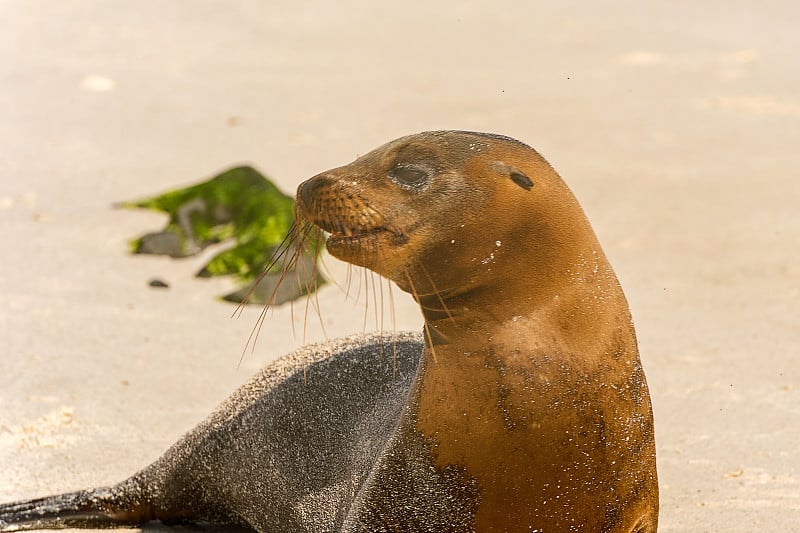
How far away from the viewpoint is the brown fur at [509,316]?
128 inches

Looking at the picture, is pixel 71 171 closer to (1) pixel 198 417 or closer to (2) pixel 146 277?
(2) pixel 146 277

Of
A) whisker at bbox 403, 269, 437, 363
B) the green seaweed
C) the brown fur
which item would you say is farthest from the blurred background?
the brown fur

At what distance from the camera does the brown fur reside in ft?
10.7

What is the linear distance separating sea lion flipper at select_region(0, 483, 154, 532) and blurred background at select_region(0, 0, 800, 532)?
0.28 m

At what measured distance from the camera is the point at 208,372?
6.28 meters

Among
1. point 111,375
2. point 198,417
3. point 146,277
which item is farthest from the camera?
point 146,277

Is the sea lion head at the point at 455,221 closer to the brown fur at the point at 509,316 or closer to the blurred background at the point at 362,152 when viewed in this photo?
the brown fur at the point at 509,316

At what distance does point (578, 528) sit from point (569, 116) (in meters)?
8.19

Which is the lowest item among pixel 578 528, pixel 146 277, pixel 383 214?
pixel 146 277

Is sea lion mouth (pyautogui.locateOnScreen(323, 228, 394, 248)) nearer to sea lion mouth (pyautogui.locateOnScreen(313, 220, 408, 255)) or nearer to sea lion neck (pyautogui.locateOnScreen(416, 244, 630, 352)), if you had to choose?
sea lion mouth (pyautogui.locateOnScreen(313, 220, 408, 255))

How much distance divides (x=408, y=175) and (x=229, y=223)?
209 inches

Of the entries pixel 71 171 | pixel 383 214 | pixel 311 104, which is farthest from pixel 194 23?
pixel 383 214

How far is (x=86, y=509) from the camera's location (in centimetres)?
465

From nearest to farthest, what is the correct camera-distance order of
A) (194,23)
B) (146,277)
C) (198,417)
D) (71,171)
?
(198,417)
(146,277)
(71,171)
(194,23)
